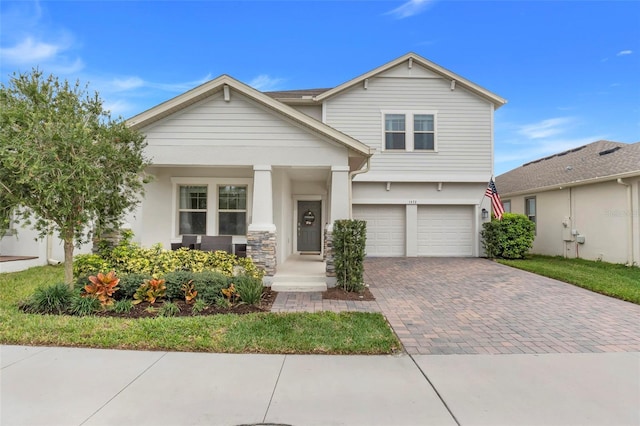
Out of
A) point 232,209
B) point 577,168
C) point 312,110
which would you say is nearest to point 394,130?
point 312,110

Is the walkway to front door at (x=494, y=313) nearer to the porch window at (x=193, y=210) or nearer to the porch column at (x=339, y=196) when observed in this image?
the porch column at (x=339, y=196)

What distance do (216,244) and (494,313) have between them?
6.47 metres

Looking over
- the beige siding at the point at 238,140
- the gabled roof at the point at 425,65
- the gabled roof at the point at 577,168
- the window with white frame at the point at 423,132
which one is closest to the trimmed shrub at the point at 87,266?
the beige siding at the point at 238,140

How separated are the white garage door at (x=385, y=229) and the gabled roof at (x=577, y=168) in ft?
21.5

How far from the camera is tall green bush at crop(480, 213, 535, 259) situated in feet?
40.3

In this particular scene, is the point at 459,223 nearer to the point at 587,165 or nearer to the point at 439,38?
the point at 587,165

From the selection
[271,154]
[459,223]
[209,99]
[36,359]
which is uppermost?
[209,99]

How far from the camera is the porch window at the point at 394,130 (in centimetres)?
1312

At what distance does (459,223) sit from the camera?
1343 centimetres

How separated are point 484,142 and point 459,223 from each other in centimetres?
349

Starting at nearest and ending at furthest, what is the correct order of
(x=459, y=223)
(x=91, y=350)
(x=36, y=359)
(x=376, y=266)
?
(x=36, y=359) → (x=91, y=350) → (x=376, y=266) → (x=459, y=223)

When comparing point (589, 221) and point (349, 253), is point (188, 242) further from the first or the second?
point (589, 221)

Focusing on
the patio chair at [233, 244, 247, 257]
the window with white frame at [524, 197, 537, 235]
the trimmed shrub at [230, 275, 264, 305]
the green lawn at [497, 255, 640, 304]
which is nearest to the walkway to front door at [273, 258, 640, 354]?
the green lawn at [497, 255, 640, 304]

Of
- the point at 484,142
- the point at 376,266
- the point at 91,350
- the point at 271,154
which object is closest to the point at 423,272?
the point at 376,266
